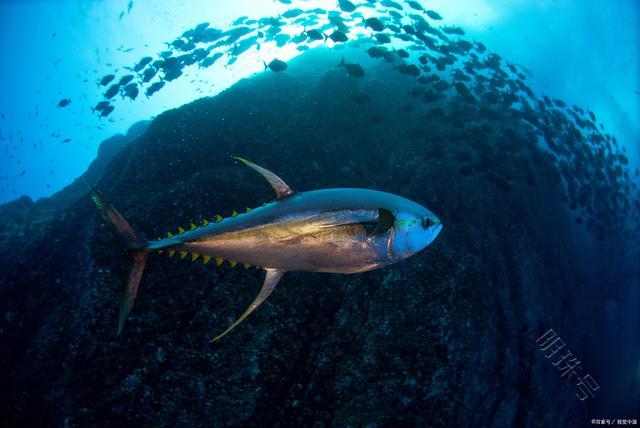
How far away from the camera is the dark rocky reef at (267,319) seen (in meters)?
3.44

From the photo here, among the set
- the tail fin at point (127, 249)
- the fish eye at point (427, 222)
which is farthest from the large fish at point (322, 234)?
the tail fin at point (127, 249)

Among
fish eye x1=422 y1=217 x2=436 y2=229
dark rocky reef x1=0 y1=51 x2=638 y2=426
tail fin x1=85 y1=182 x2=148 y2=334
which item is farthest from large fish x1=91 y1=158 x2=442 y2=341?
dark rocky reef x1=0 y1=51 x2=638 y2=426

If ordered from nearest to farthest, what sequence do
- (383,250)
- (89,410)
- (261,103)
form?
(383,250) → (89,410) → (261,103)

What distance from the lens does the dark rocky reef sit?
3.44 metres

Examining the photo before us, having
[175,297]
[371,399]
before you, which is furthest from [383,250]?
[175,297]

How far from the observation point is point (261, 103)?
379 inches

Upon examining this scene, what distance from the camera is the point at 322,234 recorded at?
1.41 metres

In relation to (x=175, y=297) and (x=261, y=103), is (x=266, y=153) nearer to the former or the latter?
(x=261, y=103)

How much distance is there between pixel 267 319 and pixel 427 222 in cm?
324

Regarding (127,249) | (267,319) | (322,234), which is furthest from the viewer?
(267,319)

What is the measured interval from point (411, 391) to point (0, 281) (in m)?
7.09

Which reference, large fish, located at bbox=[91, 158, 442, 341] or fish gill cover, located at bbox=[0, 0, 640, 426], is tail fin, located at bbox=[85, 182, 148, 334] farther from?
fish gill cover, located at bbox=[0, 0, 640, 426]

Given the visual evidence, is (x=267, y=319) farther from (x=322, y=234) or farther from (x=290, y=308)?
(x=322, y=234)

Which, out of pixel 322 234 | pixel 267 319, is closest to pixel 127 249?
pixel 322 234
